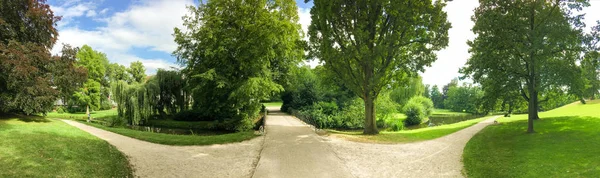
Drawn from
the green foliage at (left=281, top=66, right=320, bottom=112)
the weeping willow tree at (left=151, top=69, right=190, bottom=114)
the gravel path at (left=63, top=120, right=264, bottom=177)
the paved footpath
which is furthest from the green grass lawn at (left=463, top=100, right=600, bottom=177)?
the weeping willow tree at (left=151, top=69, right=190, bottom=114)

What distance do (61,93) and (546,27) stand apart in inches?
1046

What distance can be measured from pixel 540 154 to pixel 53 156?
16.7m

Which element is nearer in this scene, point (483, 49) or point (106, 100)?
point (483, 49)

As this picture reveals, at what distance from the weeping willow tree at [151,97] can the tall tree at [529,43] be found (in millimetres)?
23606

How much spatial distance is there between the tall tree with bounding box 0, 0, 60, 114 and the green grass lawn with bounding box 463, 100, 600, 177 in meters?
20.3

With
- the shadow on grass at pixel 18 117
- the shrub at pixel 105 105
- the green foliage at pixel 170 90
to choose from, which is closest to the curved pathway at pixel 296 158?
the shadow on grass at pixel 18 117

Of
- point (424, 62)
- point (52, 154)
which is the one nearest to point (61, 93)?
point (52, 154)

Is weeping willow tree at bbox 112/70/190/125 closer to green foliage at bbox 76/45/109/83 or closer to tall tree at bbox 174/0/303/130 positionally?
tall tree at bbox 174/0/303/130

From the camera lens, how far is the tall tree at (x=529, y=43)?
563 inches

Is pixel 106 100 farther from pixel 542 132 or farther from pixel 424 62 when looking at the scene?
pixel 542 132

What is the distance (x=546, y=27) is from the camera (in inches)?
563

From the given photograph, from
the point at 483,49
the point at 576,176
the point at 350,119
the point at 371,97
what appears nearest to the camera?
the point at 576,176

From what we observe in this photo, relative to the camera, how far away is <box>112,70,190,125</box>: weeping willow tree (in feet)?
83.9

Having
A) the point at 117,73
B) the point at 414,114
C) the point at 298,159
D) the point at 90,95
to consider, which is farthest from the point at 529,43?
the point at 117,73
